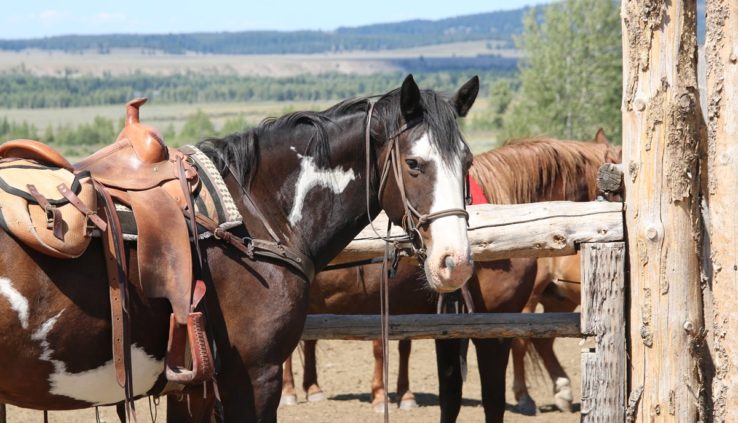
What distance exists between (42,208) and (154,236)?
15.3 inches

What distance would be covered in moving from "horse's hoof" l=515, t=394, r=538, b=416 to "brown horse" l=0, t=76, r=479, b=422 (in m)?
3.60

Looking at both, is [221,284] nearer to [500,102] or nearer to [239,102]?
[500,102]

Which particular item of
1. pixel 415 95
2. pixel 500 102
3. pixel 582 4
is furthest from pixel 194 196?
pixel 500 102

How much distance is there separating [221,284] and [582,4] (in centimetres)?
3261

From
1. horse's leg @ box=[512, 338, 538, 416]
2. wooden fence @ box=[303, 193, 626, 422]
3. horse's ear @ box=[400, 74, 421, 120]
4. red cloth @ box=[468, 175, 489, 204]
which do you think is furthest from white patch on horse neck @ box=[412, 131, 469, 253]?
horse's leg @ box=[512, 338, 538, 416]

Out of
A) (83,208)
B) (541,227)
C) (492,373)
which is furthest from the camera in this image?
(492,373)

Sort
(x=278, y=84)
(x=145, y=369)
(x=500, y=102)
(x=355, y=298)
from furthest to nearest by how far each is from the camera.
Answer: (x=278, y=84) → (x=500, y=102) → (x=355, y=298) → (x=145, y=369)

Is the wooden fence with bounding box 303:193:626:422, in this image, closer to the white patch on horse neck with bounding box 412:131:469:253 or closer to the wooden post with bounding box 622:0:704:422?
the wooden post with bounding box 622:0:704:422

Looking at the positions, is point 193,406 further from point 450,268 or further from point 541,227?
point 541,227

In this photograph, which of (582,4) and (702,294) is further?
(582,4)

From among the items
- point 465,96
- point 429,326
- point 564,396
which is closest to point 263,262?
point 465,96

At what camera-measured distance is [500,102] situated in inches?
1779

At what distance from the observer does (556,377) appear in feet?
23.0

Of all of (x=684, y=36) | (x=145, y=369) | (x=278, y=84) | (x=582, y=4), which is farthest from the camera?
(x=278, y=84)
